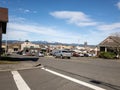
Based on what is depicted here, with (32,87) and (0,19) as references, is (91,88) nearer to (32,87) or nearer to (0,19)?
(32,87)

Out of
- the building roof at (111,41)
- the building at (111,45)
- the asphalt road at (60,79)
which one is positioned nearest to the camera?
the asphalt road at (60,79)

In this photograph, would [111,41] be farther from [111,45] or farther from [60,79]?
[60,79]

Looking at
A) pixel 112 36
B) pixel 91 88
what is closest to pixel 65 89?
pixel 91 88

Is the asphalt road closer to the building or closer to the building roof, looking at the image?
the building

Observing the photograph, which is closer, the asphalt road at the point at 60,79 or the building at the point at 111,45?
the asphalt road at the point at 60,79

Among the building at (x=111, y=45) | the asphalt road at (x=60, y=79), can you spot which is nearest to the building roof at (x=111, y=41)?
the building at (x=111, y=45)

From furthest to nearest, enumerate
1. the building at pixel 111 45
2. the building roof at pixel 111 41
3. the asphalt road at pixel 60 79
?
1. the building roof at pixel 111 41
2. the building at pixel 111 45
3. the asphalt road at pixel 60 79

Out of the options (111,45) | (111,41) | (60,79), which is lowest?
(60,79)

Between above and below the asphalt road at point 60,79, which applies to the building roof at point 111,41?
above

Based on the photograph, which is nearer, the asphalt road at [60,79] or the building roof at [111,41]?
the asphalt road at [60,79]

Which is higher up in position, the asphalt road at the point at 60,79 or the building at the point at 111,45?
the building at the point at 111,45

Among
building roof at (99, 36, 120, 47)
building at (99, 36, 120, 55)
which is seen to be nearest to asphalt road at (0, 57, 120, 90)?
building at (99, 36, 120, 55)

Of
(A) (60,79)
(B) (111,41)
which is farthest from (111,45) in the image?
(A) (60,79)

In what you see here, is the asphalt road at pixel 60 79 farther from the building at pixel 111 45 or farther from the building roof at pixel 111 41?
the building roof at pixel 111 41
